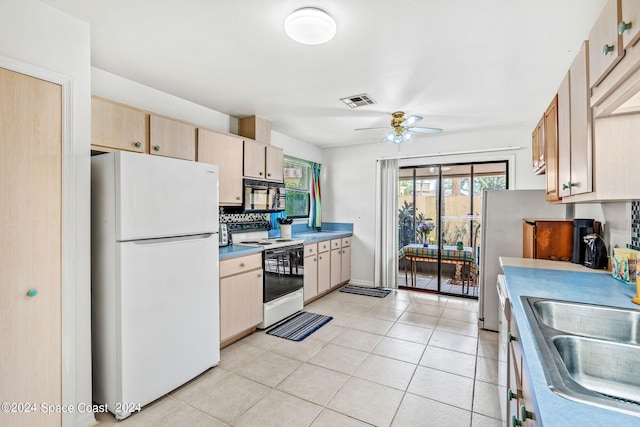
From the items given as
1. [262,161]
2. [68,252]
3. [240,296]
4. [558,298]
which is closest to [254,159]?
[262,161]

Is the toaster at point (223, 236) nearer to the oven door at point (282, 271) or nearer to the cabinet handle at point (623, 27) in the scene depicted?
the oven door at point (282, 271)

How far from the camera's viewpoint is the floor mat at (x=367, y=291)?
14.9 feet

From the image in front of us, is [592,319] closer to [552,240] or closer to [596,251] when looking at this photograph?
[596,251]

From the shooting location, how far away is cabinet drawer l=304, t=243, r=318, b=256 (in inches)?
155

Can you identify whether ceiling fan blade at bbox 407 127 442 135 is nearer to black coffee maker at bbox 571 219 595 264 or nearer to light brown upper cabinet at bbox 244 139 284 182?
black coffee maker at bbox 571 219 595 264

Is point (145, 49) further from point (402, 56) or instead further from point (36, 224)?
point (402, 56)

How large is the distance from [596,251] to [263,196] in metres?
3.07

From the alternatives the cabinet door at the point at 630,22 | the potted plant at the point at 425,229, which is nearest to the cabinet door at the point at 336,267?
the potted plant at the point at 425,229

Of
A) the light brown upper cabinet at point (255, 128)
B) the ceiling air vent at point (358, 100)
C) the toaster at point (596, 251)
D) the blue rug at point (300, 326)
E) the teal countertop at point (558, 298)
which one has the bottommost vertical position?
the blue rug at point (300, 326)

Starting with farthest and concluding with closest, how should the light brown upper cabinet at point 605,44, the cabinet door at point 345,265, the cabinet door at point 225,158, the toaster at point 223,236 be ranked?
the cabinet door at point 345,265 < the toaster at point 223,236 < the cabinet door at point 225,158 < the light brown upper cabinet at point 605,44

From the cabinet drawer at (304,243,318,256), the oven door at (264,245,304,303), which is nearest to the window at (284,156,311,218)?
the cabinet drawer at (304,243,318,256)

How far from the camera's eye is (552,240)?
2648 millimetres

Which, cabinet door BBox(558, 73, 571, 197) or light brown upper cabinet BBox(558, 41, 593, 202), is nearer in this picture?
light brown upper cabinet BBox(558, 41, 593, 202)

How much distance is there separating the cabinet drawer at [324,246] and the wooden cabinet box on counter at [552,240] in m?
2.45
